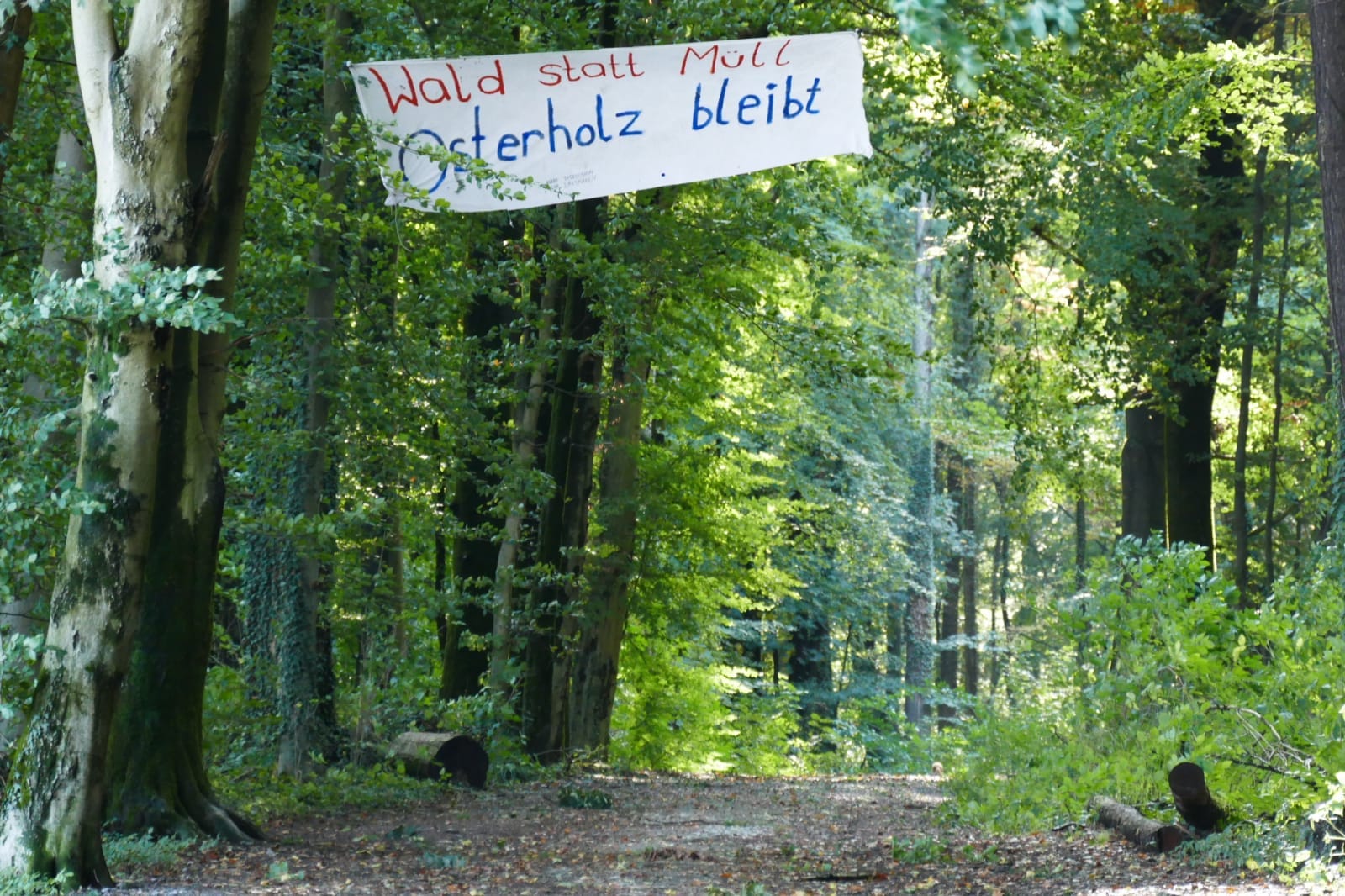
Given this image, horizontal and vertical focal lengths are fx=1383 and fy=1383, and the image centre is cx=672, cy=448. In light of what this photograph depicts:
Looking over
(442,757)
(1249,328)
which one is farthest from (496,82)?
(1249,328)

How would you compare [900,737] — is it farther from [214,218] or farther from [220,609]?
[214,218]

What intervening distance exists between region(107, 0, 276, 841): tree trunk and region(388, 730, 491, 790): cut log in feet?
16.9

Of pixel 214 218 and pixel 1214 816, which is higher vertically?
pixel 214 218

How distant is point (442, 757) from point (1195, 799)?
7.90 m

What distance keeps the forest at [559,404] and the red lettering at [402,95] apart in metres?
0.39

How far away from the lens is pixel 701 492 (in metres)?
18.5

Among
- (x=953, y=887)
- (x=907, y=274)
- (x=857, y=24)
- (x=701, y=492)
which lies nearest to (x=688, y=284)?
(x=857, y=24)

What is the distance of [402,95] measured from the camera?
848 cm

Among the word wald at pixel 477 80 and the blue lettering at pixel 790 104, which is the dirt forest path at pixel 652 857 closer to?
the blue lettering at pixel 790 104

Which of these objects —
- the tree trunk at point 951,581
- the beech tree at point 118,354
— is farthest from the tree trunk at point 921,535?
the beech tree at point 118,354

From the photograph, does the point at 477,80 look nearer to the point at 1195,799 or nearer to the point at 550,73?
the point at 550,73

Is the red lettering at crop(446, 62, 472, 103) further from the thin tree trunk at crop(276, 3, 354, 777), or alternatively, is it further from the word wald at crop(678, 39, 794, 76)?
the thin tree trunk at crop(276, 3, 354, 777)

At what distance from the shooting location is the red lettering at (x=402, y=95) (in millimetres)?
8445

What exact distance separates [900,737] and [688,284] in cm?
1903
